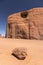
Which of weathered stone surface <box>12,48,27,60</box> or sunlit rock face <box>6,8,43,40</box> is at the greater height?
sunlit rock face <box>6,8,43,40</box>

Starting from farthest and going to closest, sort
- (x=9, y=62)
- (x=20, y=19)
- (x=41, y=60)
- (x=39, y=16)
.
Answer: (x=20, y=19) < (x=39, y=16) < (x=41, y=60) < (x=9, y=62)

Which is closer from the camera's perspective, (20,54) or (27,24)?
(20,54)

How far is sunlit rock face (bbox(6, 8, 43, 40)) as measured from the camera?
65.9ft

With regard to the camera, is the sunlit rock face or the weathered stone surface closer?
the weathered stone surface

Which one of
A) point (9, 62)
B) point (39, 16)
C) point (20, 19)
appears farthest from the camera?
point (20, 19)

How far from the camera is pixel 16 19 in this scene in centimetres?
2186

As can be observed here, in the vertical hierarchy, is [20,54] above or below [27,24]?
below

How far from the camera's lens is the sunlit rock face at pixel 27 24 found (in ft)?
65.9

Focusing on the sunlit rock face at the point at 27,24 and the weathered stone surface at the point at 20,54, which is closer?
the weathered stone surface at the point at 20,54

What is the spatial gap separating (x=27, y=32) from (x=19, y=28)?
1300mm

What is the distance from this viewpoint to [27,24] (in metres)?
20.9

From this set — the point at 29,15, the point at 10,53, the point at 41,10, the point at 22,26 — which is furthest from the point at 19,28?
the point at 10,53

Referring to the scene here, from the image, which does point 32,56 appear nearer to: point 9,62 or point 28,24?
point 9,62

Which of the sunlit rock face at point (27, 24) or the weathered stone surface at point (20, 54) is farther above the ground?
the sunlit rock face at point (27, 24)
